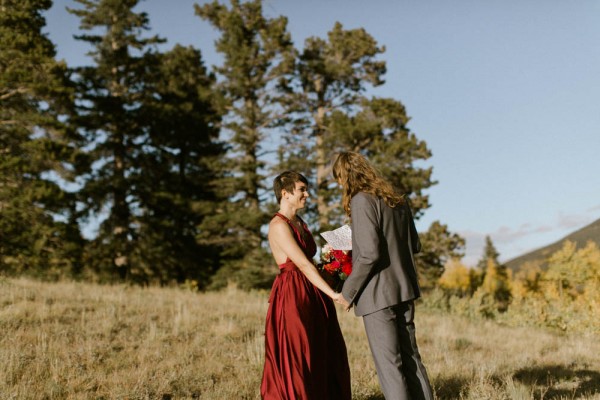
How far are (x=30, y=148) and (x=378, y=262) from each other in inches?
657

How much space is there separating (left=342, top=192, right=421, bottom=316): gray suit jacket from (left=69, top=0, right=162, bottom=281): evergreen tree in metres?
17.9

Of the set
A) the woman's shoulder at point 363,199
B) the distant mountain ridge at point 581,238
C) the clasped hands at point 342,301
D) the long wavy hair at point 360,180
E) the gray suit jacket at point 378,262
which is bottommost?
the clasped hands at point 342,301

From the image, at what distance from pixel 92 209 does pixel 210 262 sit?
571 centimetres

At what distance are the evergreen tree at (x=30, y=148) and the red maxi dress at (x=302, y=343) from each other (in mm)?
15205

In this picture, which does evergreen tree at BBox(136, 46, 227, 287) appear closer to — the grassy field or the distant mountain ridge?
the grassy field

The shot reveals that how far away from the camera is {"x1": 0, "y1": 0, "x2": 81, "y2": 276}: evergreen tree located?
16.4 metres

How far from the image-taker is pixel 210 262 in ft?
72.9

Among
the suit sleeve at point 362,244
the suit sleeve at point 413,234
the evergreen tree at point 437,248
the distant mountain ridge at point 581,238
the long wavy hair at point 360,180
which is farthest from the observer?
the distant mountain ridge at point 581,238

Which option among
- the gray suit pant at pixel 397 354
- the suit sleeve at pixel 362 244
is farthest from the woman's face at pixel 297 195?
the gray suit pant at pixel 397 354

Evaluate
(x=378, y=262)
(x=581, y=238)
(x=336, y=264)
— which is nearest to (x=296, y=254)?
(x=336, y=264)

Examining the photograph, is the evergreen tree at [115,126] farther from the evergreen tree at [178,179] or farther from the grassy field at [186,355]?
the grassy field at [186,355]

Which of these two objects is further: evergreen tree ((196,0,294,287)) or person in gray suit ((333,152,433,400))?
evergreen tree ((196,0,294,287))

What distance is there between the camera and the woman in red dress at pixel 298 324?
3.84 metres

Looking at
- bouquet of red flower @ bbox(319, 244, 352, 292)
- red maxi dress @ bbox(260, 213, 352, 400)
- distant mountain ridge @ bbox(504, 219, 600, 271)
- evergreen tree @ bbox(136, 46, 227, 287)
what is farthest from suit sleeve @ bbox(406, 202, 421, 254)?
distant mountain ridge @ bbox(504, 219, 600, 271)
